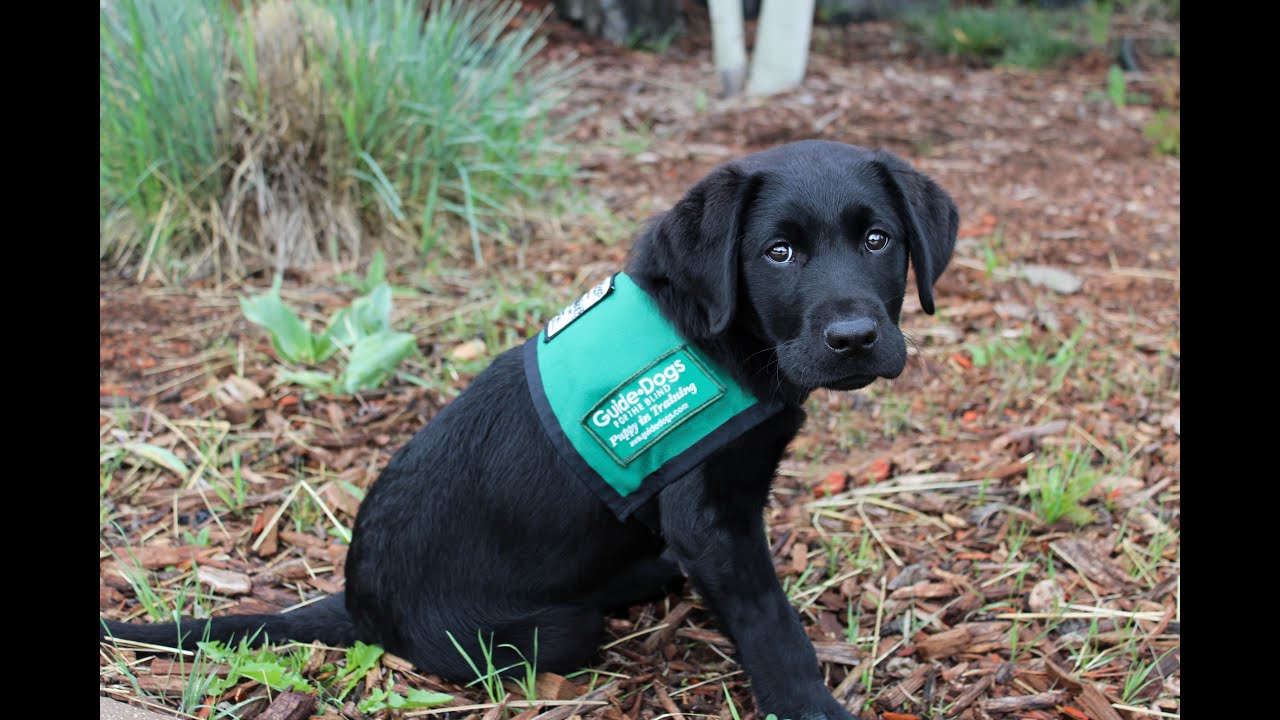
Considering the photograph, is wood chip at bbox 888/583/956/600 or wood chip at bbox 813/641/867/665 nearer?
wood chip at bbox 813/641/867/665

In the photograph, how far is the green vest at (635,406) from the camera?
7.75 feet

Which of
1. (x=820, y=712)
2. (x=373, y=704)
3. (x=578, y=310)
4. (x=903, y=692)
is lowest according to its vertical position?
(x=903, y=692)

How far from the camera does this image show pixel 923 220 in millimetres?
2449

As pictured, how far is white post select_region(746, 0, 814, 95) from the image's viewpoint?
7141 millimetres

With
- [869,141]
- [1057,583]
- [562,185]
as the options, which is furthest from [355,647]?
[869,141]

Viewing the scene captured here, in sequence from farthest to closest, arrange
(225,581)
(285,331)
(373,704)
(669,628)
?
(285,331), (225,581), (669,628), (373,704)

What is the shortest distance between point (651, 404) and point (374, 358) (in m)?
1.60

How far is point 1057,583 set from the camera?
2941mm

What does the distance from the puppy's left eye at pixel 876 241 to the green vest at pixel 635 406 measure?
0.41 m

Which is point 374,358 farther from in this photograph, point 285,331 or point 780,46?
point 780,46

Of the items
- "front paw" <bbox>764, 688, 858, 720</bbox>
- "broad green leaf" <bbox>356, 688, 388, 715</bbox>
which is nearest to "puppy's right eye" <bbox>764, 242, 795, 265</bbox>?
"front paw" <bbox>764, 688, 858, 720</bbox>

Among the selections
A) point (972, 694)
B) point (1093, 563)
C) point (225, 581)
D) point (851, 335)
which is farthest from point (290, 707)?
point (1093, 563)

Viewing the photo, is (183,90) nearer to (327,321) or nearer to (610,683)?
(327,321)

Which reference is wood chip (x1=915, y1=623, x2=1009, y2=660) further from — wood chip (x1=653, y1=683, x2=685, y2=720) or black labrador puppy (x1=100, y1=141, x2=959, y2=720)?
wood chip (x1=653, y1=683, x2=685, y2=720)
